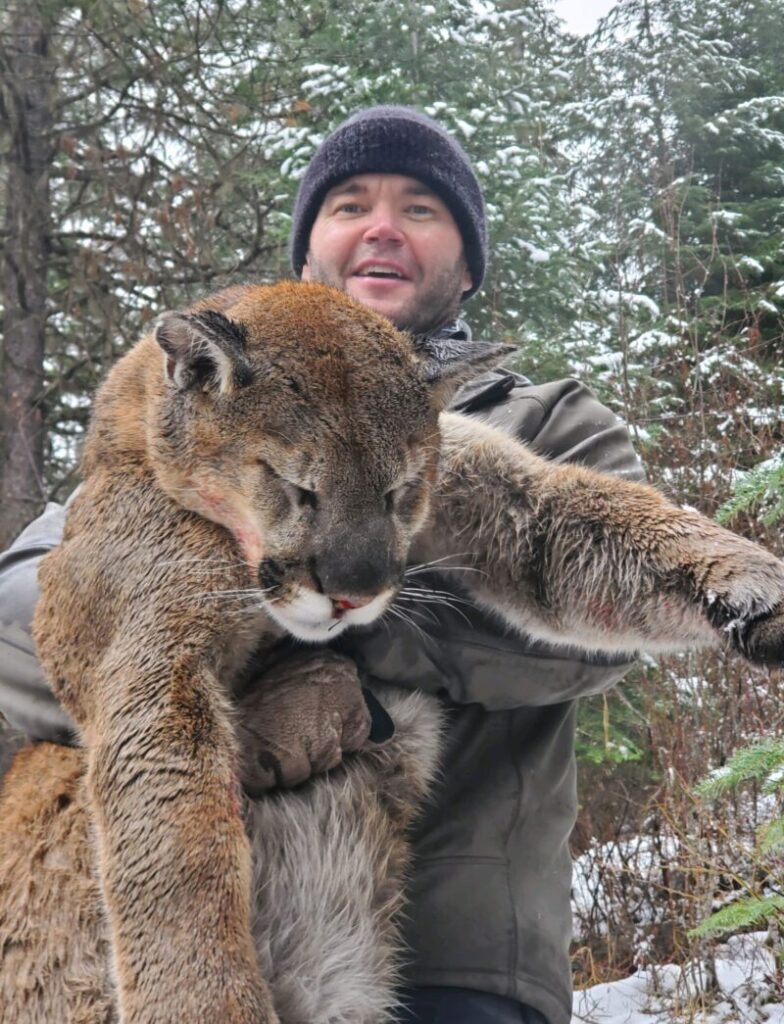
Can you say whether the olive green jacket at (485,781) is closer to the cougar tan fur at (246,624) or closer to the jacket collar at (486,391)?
the cougar tan fur at (246,624)

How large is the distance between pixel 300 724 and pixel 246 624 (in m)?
0.30

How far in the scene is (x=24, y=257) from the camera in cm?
1092

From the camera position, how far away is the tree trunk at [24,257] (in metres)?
10.8

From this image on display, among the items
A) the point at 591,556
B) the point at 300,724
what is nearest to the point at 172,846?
the point at 300,724

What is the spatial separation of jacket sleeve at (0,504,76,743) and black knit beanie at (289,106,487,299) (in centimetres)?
211

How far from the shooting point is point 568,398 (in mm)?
3768

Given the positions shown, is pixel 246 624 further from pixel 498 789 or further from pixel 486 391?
pixel 486 391

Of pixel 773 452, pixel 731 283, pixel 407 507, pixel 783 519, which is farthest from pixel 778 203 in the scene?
pixel 407 507

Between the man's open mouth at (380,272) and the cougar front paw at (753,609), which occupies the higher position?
the man's open mouth at (380,272)

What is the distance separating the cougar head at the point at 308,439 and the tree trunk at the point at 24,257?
27.9 ft

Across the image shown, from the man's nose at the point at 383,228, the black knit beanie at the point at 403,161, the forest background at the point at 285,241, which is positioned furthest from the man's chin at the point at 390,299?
the forest background at the point at 285,241

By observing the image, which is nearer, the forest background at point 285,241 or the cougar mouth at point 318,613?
the cougar mouth at point 318,613

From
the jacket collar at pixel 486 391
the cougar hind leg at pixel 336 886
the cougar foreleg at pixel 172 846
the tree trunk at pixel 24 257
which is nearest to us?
the cougar foreleg at pixel 172 846

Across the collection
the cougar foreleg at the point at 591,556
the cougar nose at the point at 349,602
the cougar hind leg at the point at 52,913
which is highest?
the cougar nose at the point at 349,602
